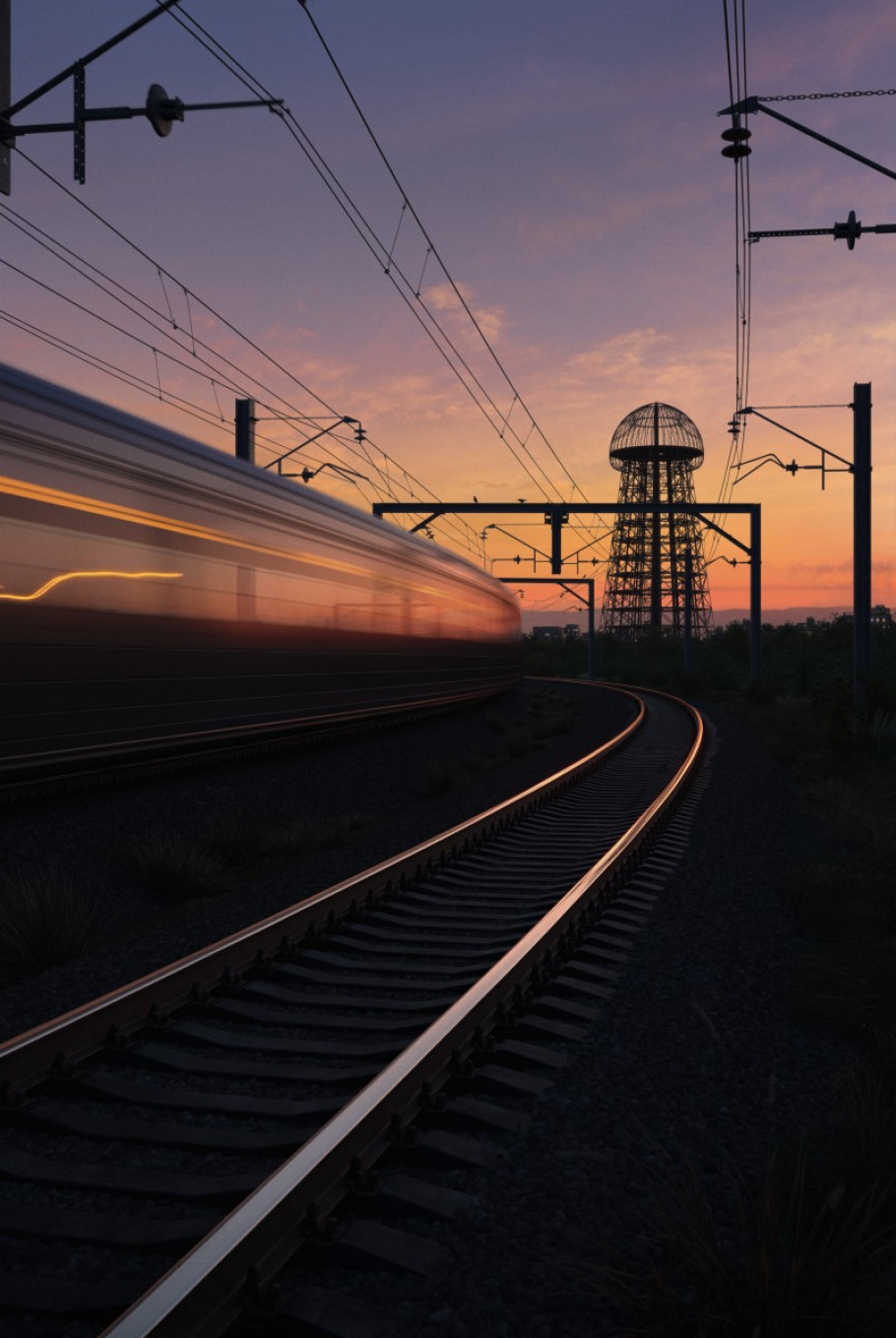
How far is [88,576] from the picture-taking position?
8.98 m

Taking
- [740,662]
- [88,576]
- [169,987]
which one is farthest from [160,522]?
[740,662]

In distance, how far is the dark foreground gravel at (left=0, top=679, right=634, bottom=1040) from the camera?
253 inches

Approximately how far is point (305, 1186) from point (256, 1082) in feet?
4.37

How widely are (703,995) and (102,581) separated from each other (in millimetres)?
6045

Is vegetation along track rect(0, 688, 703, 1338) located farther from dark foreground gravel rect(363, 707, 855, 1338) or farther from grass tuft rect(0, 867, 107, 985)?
grass tuft rect(0, 867, 107, 985)

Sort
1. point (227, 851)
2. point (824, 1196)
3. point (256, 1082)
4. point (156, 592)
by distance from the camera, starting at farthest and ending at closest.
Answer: point (156, 592), point (227, 851), point (256, 1082), point (824, 1196)

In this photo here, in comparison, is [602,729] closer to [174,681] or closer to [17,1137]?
[174,681]

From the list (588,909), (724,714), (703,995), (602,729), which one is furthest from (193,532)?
(724,714)

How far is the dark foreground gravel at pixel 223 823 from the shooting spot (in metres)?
6.42

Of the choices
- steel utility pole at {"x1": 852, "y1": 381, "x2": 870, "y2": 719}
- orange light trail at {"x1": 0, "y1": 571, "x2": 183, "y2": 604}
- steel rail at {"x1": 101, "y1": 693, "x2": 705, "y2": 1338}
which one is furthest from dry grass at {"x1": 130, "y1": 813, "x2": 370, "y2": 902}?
steel utility pole at {"x1": 852, "y1": 381, "x2": 870, "y2": 719}

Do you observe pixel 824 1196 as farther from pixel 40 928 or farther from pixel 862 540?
pixel 862 540

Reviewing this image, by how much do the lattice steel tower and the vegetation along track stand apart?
9534 centimetres

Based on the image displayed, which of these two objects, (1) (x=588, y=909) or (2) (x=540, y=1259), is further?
(1) (x=588, y=909)

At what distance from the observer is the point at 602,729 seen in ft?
85.0
